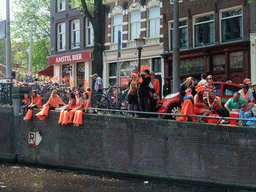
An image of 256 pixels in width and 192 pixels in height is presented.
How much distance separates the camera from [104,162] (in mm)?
11516

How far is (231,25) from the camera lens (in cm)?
2106

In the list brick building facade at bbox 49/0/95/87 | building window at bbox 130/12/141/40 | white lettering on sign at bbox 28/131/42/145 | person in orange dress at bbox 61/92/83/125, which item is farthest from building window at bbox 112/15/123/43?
person in orange dress at bbox 61/92/83/125

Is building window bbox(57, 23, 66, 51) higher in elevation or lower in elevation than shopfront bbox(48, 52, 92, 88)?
higher

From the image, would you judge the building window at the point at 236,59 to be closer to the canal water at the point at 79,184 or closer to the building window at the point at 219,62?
the building window at the point at 219,62

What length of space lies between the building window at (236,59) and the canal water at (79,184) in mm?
11644

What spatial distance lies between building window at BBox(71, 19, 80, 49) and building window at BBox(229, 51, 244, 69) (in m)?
12.8

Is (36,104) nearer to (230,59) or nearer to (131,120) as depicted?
(131,120)

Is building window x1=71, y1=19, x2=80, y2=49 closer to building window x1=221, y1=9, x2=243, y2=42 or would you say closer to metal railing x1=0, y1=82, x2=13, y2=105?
building window x1=221, y1=9, x2=243, y2=42

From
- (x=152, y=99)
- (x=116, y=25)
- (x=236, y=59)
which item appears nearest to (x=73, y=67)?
(x=116, y=25)

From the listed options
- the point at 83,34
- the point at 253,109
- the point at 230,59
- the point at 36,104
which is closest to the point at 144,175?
the point at 253,109

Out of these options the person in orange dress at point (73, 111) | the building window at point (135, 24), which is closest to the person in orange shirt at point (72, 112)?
the person in orange dress at point (73, 111)

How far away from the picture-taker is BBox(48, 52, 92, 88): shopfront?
29031mm

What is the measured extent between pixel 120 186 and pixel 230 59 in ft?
43.2

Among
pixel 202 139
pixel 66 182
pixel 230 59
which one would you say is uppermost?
pixel 230 59
